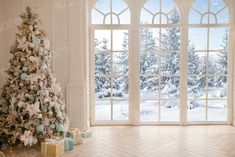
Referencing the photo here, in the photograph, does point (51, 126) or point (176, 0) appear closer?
point (51, 126)

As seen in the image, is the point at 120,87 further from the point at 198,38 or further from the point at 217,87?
the point at 217,87

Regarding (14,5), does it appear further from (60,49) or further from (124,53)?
(124,53)

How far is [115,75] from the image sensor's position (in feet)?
22.0

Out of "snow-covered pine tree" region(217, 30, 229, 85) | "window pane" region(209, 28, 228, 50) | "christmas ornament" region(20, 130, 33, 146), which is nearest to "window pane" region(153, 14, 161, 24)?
"window pane" region(209, 28, 228, 50)

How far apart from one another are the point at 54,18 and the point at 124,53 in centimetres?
151

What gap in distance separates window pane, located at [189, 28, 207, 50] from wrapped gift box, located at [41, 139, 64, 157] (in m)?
3.29

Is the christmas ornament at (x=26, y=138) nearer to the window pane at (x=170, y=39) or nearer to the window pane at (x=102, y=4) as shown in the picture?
the window pane at (x=102, y=4)

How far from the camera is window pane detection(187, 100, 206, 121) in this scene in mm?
6801

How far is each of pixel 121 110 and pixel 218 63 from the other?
2.13m

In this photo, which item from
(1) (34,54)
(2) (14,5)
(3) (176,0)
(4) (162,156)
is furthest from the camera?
(3) (176,0)

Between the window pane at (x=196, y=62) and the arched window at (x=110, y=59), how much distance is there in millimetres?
1240

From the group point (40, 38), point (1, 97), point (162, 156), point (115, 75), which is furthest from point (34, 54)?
point (162, 156)

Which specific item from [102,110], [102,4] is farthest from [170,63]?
[102,4]

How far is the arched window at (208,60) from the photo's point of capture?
21.8 ft
